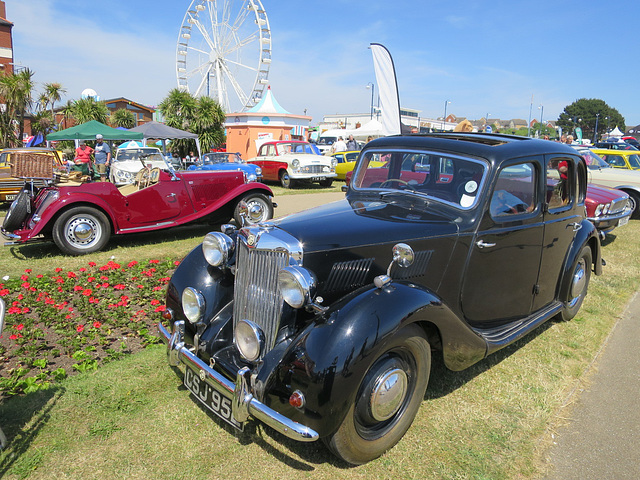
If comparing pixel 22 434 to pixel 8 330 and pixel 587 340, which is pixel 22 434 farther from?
pixel 587 340

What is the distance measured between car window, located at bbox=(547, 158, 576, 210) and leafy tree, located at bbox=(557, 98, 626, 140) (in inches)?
4067

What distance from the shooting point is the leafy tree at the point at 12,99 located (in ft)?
69.7

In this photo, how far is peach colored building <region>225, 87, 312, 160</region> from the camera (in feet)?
79.2

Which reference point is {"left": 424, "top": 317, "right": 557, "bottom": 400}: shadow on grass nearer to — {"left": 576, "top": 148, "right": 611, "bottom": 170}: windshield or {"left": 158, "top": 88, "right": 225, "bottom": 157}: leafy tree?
{"left": 576, "top": 148, "right": 611, "bottom": 170}: windshield

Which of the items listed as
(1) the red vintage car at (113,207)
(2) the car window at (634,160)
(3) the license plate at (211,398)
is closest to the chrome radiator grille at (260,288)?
(3) the license plate at (211,398)

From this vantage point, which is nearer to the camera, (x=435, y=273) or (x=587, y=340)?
(x=435, y=273)

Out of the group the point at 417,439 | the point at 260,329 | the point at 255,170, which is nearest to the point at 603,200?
the point at 417,439

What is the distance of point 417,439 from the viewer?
9.03 ft

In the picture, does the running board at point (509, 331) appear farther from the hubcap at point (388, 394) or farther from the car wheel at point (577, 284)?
the hubcap at point (388, 394)

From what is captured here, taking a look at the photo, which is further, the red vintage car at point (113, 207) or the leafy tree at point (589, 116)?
the leafy tree at point (589, 116)

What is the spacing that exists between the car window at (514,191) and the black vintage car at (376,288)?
1cm

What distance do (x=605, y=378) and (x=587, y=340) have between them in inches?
28.3

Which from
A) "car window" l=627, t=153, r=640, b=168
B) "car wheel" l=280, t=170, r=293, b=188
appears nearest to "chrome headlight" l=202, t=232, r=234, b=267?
"car wheel" l=280, t=170, r=293, b=188

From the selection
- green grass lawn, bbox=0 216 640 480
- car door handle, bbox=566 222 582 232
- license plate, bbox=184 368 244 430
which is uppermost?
car door handle, bbox=566 222 582 232
